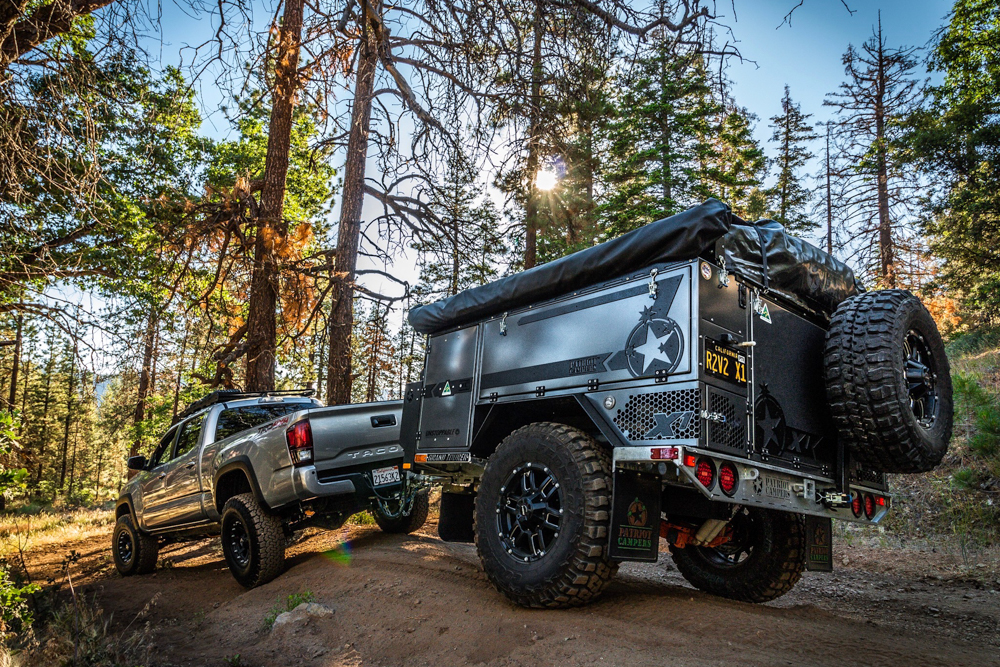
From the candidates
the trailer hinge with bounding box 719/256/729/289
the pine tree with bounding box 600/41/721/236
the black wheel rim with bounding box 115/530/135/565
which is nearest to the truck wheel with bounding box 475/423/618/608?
the trailer hinge with bounding box 719/256/729/289

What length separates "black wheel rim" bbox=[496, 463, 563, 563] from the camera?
14.6 feet

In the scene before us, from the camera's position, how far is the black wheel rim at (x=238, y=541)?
6.66 meters

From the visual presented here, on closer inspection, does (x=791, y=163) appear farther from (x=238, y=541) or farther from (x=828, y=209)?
(x=238, y=541)

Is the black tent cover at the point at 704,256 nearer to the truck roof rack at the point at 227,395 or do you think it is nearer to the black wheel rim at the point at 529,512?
the black wheel rim at the point at 529,512

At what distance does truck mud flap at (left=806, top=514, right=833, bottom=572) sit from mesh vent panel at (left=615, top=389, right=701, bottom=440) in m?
1.78

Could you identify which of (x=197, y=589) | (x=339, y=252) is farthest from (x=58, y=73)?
(x=339, y=252)

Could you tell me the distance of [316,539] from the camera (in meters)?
8.59

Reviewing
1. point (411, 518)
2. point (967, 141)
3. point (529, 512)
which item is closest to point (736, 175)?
point (967, 141)

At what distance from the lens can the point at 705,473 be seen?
12.8ft

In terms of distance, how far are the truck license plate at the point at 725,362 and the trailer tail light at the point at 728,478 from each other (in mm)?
568

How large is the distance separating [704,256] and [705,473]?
1.44m

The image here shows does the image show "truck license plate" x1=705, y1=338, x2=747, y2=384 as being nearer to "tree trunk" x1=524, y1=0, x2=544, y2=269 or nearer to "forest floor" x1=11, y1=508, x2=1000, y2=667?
"forest floor" x1=11, y1=508, x2=1000, y2=667

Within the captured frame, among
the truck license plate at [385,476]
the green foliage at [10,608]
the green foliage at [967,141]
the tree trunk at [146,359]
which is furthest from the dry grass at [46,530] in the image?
the green foliage at [967,141]

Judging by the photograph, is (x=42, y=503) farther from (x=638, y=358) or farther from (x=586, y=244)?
(x=638, y=358)
